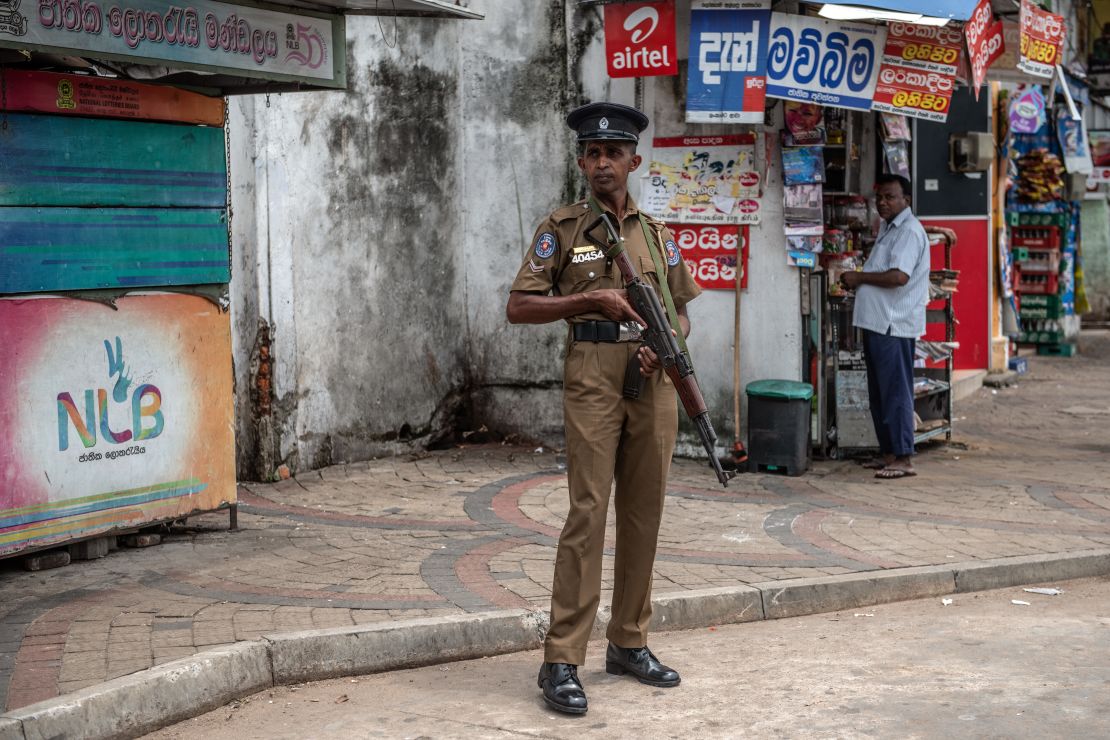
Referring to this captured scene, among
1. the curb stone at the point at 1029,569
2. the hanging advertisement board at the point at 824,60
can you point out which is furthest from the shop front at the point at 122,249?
the curb stone at the point at 1029,569

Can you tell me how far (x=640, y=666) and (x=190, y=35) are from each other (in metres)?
3.51

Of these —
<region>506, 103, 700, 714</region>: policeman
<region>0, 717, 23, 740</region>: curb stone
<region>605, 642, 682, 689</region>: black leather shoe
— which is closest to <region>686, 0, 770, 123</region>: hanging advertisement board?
<region>506, 103, 700, 714</region>: policeman

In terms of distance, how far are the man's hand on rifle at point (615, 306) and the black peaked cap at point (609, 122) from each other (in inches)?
21.7

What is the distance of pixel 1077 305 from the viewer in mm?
19344

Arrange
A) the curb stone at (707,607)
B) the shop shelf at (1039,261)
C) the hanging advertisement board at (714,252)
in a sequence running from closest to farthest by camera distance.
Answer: the curb stone at (707,607)
the hanging advertisement board at (714,252)
the shop shelf at (1039,261)

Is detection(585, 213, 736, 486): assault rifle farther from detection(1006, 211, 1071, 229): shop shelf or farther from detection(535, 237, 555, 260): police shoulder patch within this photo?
detection(1006, 211, 1071, 229): shop shelf

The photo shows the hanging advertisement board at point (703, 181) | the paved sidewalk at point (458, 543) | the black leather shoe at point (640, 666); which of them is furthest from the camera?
the hanging advertisement board at point (703, 181)

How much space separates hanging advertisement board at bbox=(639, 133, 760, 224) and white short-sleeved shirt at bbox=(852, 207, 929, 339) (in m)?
0.94

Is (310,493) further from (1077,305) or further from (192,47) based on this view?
(1077,305)

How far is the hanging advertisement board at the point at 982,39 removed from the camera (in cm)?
969

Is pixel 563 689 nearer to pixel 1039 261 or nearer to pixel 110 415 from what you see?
pixel 110 415

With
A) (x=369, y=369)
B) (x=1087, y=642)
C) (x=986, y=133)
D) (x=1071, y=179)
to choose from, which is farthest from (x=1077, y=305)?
(x=1087, y=642)

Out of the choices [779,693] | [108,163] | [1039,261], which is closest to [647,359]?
[779,693]

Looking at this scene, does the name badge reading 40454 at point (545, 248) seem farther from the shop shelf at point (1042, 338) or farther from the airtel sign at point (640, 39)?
the shop shelf at point (1042, 338)
